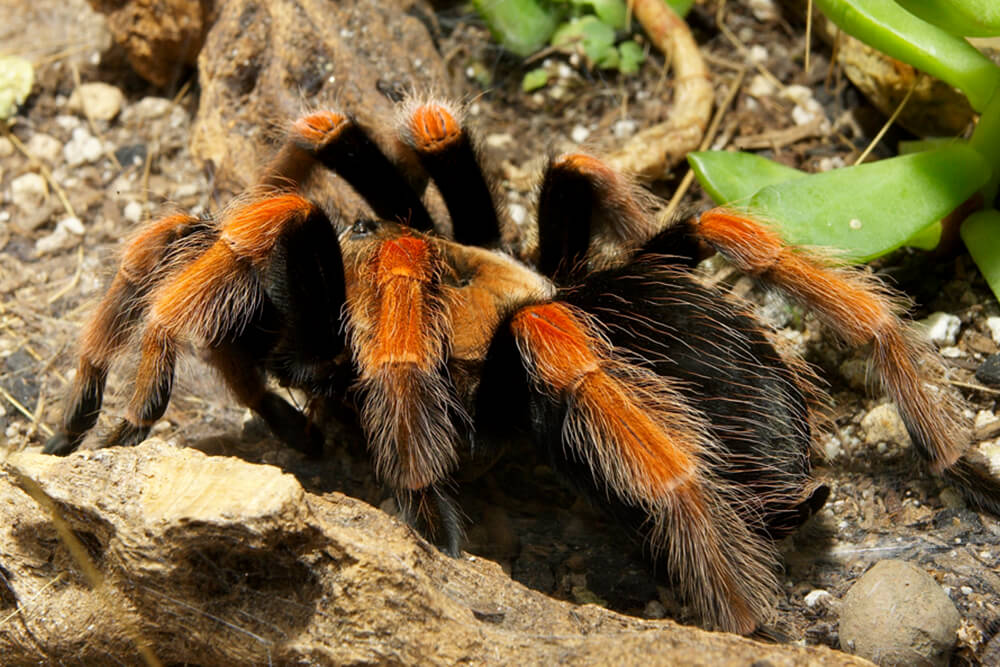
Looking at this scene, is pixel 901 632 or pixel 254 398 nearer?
pixel 901 632

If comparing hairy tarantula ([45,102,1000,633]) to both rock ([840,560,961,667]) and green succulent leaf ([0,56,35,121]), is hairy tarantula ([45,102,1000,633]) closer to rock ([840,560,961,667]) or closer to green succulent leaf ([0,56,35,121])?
rock ([840,560,961,667])

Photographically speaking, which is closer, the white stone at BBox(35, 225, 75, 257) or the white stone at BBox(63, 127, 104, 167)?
the white stone at BBox(35, 225, 75, 257)

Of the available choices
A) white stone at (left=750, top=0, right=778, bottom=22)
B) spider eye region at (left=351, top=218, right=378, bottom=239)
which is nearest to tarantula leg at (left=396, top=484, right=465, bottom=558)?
spider eye region at (left=351, top=218, right=378, bottom=239)

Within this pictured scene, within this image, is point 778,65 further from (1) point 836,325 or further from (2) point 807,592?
(2) point 807,592

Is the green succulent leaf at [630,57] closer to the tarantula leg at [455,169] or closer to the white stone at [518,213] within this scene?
the white stone at [518,213]

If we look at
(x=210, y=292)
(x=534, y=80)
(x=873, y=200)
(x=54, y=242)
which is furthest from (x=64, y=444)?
(x=873, y=200)

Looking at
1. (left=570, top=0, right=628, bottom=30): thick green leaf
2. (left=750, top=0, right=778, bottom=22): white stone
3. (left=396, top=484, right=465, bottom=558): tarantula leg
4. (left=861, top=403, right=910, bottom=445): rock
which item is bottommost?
(left=861, top=403, right=910, bottom=445): rock

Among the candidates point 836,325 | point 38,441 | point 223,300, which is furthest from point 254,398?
point 836,325
